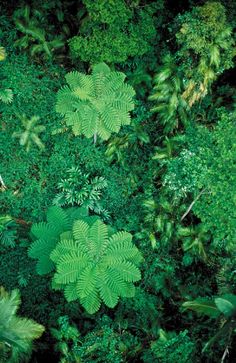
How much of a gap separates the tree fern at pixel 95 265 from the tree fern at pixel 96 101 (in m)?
1.42

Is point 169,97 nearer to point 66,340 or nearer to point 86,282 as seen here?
point 86,282

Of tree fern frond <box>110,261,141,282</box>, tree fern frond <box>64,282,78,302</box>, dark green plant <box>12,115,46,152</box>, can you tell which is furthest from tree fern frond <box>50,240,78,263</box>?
dark green plant <box>12,115,46,152</box>

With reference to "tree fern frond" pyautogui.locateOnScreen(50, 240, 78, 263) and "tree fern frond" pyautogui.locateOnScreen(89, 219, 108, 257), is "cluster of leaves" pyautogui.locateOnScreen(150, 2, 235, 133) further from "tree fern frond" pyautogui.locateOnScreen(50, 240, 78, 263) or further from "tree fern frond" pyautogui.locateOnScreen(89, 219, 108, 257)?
"tree fern frond" pyautogui.locateOnScreen(50, 240, 78, 263)

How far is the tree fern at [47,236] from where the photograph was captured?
5.12 metres

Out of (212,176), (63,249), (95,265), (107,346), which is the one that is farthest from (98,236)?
(212,176)

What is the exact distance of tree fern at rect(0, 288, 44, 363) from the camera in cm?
421

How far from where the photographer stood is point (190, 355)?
186 inches

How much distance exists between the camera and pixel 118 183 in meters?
6.14

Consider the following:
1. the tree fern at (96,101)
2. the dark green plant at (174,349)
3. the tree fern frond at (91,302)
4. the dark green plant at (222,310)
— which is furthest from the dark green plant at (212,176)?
the tree fern frond at (91,302)

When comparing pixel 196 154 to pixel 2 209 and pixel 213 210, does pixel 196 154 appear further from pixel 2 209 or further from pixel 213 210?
pixel 2 209

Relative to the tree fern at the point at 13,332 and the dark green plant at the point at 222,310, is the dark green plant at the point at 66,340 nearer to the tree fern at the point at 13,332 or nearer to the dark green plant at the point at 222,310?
the tree fern at the point at 13,332

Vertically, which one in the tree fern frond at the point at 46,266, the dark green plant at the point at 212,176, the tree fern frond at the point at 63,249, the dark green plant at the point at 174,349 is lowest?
the tree fern frond at the point at 46,266

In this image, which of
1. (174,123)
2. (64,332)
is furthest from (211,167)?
(64,332)

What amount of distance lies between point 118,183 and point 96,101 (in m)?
1.50
